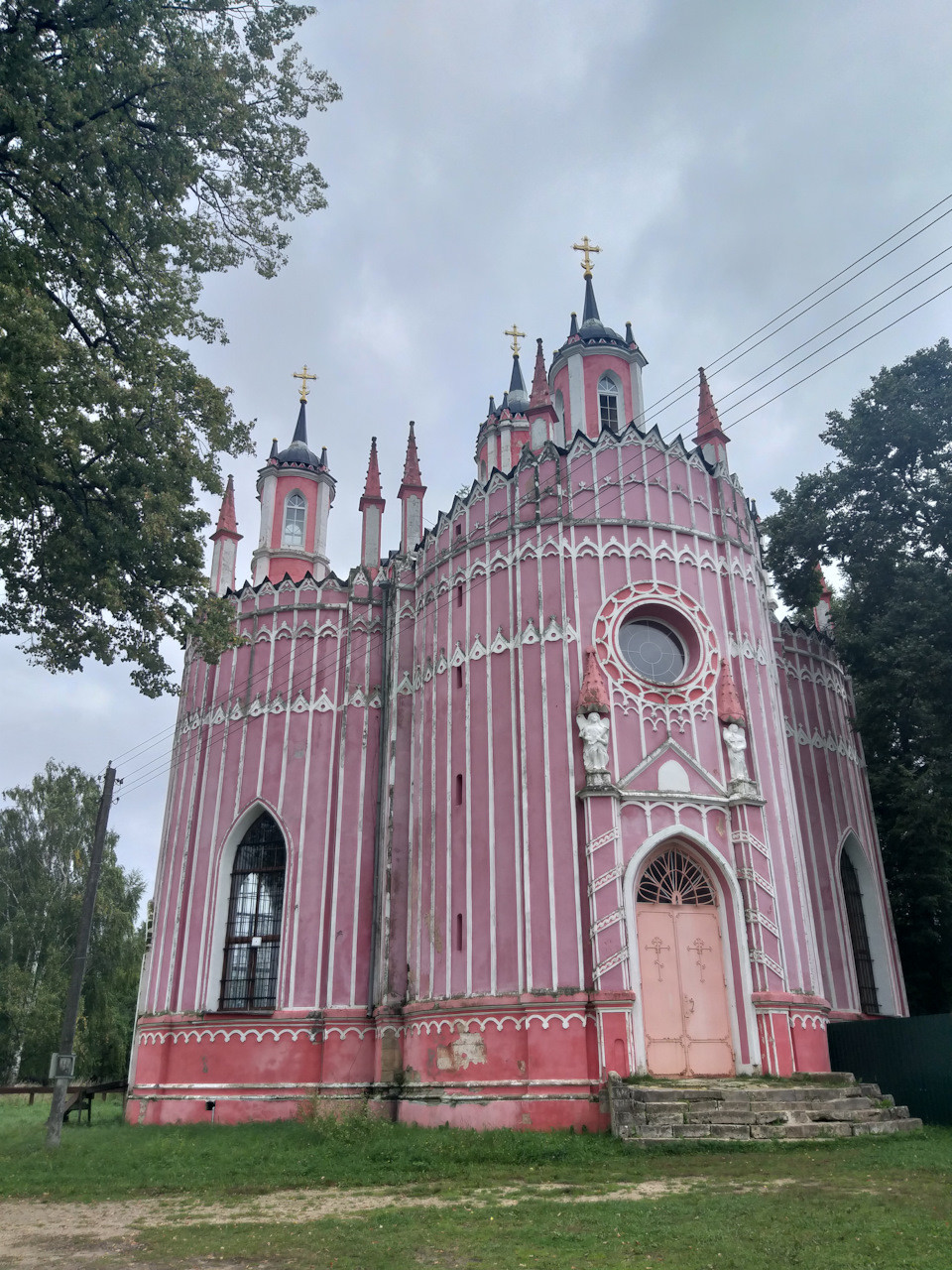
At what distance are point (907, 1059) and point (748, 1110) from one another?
14.5 ft

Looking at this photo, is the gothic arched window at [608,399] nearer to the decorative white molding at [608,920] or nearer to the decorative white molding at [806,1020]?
the decorative white molding at [608,920]

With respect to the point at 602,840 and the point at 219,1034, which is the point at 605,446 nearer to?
the point at 602,840

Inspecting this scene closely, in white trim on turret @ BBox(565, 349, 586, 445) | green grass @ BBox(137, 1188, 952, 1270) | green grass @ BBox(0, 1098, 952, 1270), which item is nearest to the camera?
green grass @ BBox(137, 1188, 952, 1270)

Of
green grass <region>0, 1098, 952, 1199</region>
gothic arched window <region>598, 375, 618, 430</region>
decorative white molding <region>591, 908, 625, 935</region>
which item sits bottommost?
green grass <region>0, 1098, 952, 1199</region>

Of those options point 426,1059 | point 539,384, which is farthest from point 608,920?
point 539,384

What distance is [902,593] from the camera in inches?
909

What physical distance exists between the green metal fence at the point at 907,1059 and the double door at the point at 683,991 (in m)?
2.96

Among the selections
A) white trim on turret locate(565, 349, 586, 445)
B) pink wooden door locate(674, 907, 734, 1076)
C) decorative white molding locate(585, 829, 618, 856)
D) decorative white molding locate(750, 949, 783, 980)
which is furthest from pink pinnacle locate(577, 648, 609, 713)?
white trim on turret locate(565, 349, 586, 445)

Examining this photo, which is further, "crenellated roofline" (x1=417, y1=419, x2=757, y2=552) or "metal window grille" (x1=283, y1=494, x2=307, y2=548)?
"metal window grille" (x1=283, y1=494, x2=307, y2=548)

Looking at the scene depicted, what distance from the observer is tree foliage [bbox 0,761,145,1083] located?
38969 millimetres

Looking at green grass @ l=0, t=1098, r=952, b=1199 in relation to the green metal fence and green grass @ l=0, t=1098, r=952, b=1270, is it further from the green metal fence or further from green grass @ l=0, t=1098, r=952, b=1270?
the green metal fence

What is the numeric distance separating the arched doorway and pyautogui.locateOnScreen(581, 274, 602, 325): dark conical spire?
14.8 meters

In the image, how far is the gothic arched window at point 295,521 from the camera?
29500 mm

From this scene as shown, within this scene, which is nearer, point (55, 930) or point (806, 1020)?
point (806, 1020)
